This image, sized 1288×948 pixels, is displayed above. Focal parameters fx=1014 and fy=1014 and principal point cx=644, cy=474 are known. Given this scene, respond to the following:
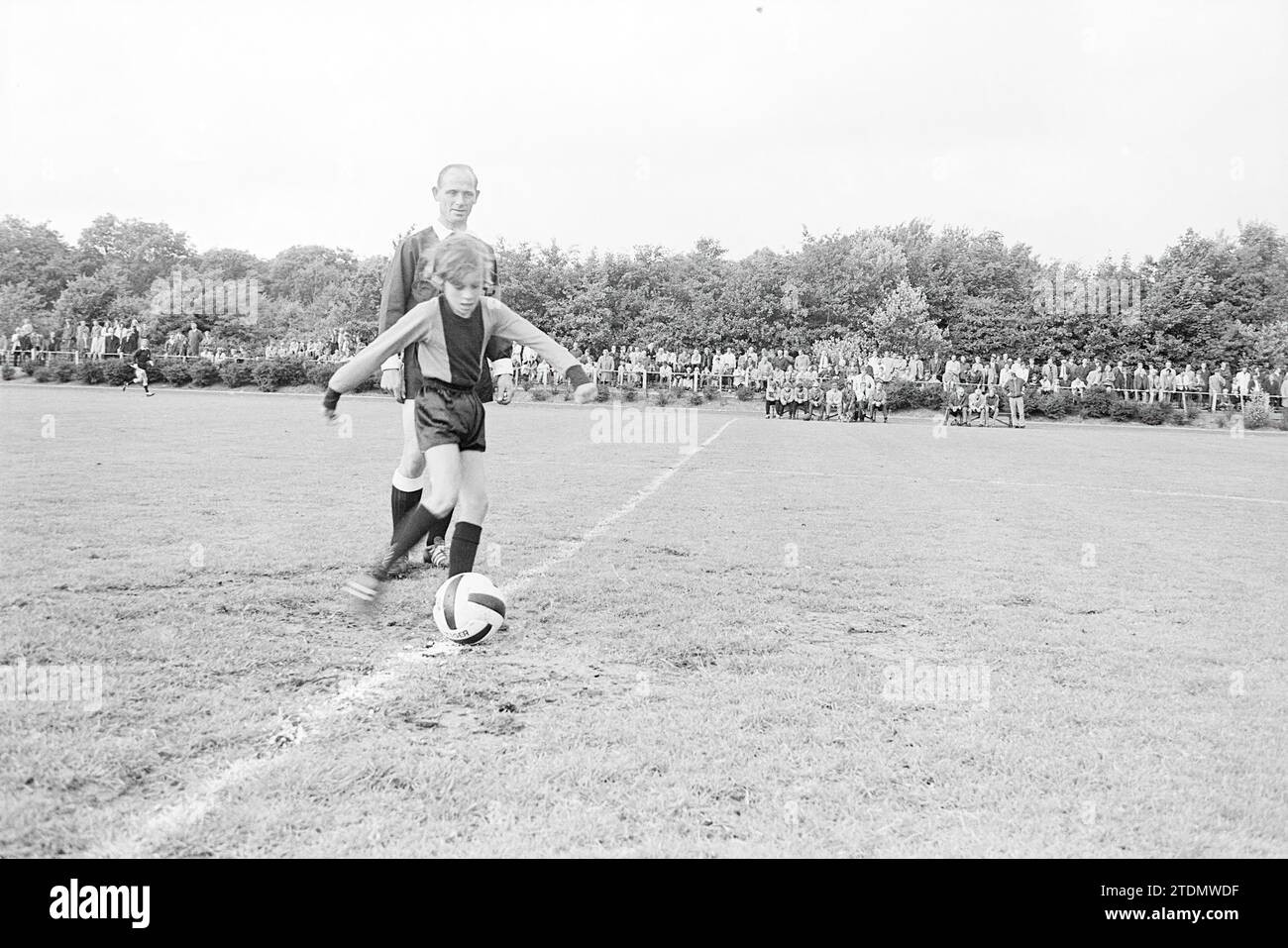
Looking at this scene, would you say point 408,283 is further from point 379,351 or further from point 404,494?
point 404,494

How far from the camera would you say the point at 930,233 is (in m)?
69.8

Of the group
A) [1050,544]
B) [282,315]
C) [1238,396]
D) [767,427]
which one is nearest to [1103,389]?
[1238,396]

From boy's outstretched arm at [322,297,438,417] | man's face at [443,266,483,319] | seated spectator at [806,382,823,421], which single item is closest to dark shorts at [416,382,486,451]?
boy's outstretched arm at [322,297,438,417]

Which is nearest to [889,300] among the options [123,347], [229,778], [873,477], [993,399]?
[993,399]

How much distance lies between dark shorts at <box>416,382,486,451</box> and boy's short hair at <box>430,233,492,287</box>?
58 cm

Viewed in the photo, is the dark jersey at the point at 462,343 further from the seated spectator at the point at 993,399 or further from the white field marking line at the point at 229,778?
the seated spectator at the point at 993,399

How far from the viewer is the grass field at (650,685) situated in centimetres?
291

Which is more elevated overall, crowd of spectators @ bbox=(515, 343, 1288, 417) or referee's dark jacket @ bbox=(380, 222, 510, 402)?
crowd of spectators @ bbox=(515, 343, 1288, 417)

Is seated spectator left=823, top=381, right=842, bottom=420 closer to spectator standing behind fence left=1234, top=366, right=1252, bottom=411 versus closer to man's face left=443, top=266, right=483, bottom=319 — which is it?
spectator standing behind fence left=1234, top=366, right=1252, bottom=411

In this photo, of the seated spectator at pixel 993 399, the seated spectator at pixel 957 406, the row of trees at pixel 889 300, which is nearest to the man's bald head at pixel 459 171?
the seated spectator at pixel 957 406

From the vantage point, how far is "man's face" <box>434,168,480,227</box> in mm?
5684

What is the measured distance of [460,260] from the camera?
5.05 m

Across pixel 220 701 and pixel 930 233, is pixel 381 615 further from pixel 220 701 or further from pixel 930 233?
pixel 930 233
